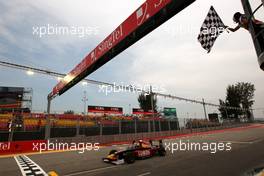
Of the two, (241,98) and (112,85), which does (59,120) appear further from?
(241,98)

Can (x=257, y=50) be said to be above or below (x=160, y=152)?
above

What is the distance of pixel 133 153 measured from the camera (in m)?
8.66

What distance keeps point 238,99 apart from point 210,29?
2703 inches

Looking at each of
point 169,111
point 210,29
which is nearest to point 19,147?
point 210,29

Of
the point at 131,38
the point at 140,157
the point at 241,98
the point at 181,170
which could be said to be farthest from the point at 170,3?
the point at 241,98

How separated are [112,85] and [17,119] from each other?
10788 millimetres

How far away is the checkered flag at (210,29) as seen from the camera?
362 cm

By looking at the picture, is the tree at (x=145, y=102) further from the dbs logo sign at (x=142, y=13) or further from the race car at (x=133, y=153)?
the dbs logo sign at (x=142, y=13)

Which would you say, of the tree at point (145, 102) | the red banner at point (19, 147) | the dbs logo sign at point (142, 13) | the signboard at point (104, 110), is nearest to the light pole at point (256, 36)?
the dbs logo sign at point (142, 13)

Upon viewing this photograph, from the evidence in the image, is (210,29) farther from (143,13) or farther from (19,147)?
(19,147)

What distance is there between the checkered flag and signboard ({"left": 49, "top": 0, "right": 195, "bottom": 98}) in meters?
2.02

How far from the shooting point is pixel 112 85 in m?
22.7

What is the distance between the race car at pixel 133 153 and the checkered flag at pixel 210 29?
20.6ft

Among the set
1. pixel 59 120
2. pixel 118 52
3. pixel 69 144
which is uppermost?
pixel 118 52
